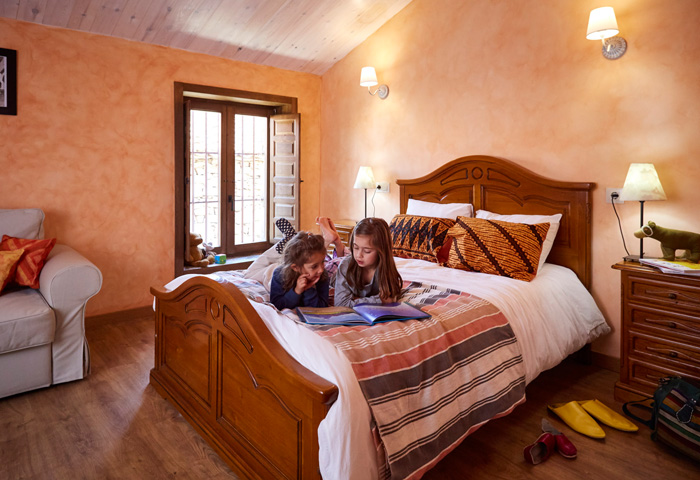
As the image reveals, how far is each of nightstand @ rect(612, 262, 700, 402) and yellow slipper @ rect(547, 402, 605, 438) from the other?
1.22 ft

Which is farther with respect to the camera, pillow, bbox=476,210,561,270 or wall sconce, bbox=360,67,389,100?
wall sconce, bbox=360,67,389,100

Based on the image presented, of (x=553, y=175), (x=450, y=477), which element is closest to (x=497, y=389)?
(x=450, y=477)

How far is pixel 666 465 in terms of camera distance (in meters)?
1.98

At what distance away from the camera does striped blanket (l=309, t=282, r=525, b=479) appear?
1.51m

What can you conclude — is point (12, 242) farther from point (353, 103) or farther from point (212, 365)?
point (353, 103)

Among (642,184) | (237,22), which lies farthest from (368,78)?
(642,184)

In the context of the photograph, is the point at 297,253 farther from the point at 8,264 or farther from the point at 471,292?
the point at 8,264

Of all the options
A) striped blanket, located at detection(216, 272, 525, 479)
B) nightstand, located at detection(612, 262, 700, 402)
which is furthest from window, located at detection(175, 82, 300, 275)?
nightstand, located at detection(612, 262, 700, 402)

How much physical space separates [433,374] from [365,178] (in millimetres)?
2696

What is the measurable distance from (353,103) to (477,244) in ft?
7.62

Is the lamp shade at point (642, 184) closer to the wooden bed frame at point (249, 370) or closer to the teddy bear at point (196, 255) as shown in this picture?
the wooden bed frame at point (249, 370)

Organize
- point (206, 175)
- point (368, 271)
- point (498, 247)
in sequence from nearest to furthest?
1. point (368, 271)
2. point (498, 247)
3. point (206, 175)

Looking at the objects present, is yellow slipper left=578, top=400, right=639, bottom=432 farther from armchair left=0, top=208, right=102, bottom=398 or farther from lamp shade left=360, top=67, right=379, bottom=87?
lamp shade left=360, top=67, right=379, bottom=87

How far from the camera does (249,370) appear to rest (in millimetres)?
1780
